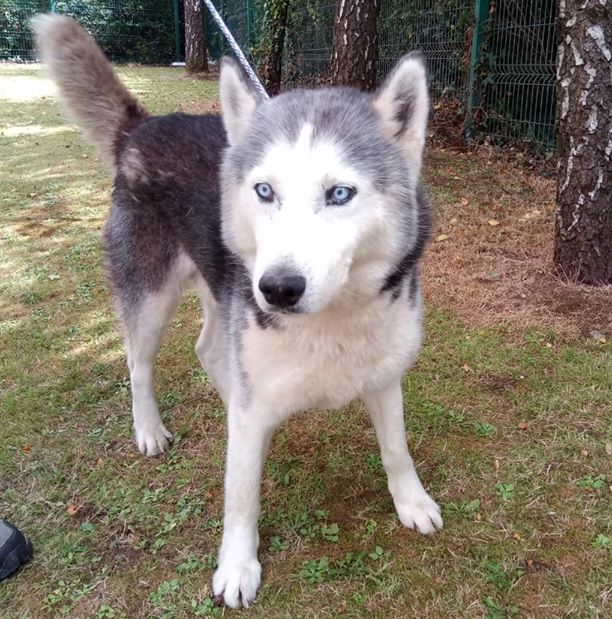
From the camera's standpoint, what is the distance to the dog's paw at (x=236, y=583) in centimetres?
207

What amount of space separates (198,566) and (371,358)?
102cm

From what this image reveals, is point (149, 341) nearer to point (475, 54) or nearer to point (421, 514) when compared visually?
point (421, 514)

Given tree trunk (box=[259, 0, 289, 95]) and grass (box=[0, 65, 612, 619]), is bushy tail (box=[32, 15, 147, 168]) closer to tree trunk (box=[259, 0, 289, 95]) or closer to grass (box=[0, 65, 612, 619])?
grass (box=[0, 65, 612, 619])

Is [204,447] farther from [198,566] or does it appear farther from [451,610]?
[451,610]

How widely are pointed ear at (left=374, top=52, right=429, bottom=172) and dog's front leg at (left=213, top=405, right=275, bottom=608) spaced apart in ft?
3.30

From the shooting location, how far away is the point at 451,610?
2.00m

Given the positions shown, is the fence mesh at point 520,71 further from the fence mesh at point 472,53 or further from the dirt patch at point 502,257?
the dirt patch at point 502,257

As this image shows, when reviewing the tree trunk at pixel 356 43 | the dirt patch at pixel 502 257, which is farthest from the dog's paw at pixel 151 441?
the tree trunk at pixel 356 43

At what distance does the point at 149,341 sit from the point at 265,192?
1.32 metres

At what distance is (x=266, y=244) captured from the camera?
159 cm

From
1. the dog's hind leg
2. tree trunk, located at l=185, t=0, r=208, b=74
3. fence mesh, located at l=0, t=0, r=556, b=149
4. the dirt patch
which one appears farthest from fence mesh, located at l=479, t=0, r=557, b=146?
tree trunk, located at l=185, t=0, r=208, b=74

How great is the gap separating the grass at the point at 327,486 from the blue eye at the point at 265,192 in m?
1.34

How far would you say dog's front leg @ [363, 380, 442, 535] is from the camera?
2299mm

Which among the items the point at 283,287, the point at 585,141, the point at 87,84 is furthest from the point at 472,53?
the point at 283,287
